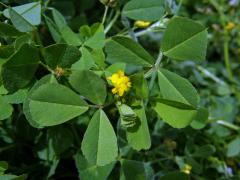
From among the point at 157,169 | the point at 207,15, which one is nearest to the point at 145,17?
the point at 157,169

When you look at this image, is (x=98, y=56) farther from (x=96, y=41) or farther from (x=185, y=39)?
(x=185, y=39)

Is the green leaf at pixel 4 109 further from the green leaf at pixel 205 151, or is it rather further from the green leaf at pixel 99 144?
the green leaf at pixel 205 151

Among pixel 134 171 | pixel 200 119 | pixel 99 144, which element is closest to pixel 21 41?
pixel 99 144

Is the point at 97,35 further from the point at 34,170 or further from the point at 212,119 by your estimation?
the point at 212,119

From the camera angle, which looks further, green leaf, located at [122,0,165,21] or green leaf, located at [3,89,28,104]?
green leaf, located at [122,0,165,21]

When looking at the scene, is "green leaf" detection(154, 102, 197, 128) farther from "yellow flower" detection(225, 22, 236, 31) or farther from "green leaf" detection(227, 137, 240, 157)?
"yellow flower" detection(225, 22, 236, 31)

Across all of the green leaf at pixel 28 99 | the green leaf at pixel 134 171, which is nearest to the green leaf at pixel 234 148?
the green leaf at pixel 134 171

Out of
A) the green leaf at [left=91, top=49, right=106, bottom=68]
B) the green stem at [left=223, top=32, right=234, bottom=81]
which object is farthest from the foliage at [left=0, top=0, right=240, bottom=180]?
the green stem at [left=223, top=32, right=234, bottom=81]
